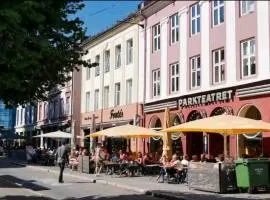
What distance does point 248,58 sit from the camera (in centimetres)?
2580

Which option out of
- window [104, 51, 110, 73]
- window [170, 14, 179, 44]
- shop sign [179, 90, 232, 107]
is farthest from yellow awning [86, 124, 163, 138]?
window [104, 51, 110, 73]

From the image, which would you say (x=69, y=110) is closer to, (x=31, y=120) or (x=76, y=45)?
(x=31, y=120)

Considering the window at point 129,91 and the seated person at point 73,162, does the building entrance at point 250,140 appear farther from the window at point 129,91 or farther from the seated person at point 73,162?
the window at point 129,91

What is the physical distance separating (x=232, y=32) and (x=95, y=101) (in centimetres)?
2214

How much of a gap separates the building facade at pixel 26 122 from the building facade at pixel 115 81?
23.9 m

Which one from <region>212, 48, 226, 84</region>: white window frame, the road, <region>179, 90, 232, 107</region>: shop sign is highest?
<region>212, 48, 226, 84</region>: white window frame

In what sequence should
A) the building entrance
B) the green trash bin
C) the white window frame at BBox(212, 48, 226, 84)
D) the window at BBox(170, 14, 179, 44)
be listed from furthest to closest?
1. the window at BBox(170, 14, 179, 44)
2. the white window frame at BBox(212, 48, 226, 84)
3. the building entrance
4. the green trash bin

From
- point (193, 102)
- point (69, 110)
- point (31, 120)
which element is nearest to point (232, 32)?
point (193, 102)

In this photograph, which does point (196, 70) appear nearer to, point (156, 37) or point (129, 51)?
point (156, 37)

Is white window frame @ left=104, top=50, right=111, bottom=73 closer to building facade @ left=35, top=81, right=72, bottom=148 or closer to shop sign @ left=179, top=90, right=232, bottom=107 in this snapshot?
building facade @ left=35, top=81, right=72, bottom=148

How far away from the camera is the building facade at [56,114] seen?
54.9 meters

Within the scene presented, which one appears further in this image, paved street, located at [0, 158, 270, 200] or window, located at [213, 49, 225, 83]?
window, located at [213, 49, 225, 83]

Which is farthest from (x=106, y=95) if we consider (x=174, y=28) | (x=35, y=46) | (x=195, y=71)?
(x=35, y=46)

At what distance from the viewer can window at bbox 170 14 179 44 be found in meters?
32.6
